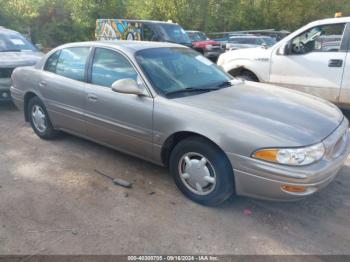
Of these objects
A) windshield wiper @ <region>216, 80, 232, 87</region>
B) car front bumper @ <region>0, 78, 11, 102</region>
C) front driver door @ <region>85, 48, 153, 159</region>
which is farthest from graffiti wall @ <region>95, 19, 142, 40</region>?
windshield wiper @ <region>216, 80, 232, 87</region>

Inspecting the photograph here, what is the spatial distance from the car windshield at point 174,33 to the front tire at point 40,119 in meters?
8.48

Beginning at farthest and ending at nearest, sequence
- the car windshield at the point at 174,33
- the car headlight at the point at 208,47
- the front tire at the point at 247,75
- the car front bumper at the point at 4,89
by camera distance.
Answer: the car headlight at the point at 208,47
the car windshield at the point at 174,33
the front tire at the point at 247,75
the car front bumper at the point at 4,89

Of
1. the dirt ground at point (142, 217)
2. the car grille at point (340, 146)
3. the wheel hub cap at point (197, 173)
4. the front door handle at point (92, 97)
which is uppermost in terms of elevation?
the front door handle at point (92, 97)

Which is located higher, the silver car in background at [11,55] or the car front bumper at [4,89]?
the silver car in background at [11,55]

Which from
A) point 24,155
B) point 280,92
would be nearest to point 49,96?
point 24,155

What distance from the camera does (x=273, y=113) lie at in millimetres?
3160

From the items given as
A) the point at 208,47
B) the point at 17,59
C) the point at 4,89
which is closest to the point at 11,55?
the point at 17,59

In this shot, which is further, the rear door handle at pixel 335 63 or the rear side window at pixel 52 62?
the rear door handle at pixel 335 63

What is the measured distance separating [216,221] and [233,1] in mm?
28451

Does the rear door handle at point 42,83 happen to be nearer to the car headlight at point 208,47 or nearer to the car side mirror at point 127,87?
the car side mirror at point 127,87

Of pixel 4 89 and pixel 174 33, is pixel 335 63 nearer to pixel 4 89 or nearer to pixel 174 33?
pixel 4 89

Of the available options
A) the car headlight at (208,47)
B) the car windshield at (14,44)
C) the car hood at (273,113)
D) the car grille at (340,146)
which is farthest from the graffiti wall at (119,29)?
the car grille at (340,146)

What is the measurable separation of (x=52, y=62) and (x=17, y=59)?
257cm

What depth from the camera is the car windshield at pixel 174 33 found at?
12878 mm
